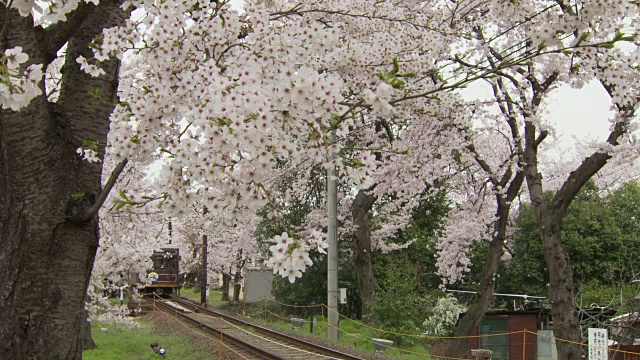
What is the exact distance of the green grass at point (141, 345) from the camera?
13359mm

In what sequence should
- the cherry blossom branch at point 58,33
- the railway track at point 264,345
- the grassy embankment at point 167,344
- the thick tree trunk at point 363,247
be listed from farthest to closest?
the thick tree trunk at point 363,247 → the grassy embankment at point 167,344 → the railway track at point 264,345 → the cherry blossom branch at point 58,33

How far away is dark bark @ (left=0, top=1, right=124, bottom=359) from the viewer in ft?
11.6

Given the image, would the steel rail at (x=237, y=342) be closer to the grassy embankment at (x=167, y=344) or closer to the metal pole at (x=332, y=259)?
the grassy embankment at (x=167, y=344)

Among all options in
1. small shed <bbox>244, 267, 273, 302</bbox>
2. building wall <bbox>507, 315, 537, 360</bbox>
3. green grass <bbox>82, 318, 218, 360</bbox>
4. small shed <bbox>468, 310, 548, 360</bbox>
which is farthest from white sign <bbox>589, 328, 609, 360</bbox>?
small shed <bbox>244, 267, 273, 302</bbox>

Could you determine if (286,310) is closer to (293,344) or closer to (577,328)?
(293,344)

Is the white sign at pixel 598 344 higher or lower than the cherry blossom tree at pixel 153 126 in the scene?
lower

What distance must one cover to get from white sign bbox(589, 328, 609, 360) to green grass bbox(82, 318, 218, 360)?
24.1 ft

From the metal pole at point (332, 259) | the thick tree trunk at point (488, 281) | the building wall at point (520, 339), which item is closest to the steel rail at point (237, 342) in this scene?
the metal pole at point (332, 259)

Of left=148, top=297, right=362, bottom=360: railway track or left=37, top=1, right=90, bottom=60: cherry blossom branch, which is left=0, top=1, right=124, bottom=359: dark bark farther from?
left=148, top=297, right=362, bottom=360: railway track

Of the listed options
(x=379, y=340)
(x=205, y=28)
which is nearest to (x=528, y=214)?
(x=379, y=340)

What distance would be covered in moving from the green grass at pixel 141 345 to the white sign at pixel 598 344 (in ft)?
24.1

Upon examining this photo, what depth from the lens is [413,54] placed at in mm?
9094

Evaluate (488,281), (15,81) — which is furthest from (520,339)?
(15,81)

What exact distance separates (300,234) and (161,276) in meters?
33.7
